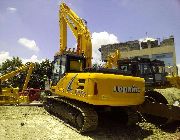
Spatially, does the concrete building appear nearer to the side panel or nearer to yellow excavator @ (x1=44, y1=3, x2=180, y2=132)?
yellow excavator @ (x1=44, y1=3, x2=180, y2=132)

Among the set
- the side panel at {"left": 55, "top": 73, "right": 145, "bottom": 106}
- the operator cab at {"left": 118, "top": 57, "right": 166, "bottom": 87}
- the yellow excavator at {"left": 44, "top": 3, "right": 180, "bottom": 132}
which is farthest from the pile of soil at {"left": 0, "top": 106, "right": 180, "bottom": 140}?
the operator cab at {"left": 118, "top": 57, "right": 166, "bottom": 87}

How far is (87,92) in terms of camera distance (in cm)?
870

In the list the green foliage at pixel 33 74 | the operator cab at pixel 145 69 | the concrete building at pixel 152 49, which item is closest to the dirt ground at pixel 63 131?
the operator cab at pixel 145 69

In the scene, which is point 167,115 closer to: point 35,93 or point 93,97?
point 93,97

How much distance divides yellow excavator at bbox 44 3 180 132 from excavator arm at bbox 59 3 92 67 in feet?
6.44

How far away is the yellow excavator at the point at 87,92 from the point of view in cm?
863

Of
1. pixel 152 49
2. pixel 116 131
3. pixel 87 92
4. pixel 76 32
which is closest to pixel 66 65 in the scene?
pixel 87 92

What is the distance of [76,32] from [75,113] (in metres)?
6.61

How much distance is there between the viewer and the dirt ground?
8.90 metres

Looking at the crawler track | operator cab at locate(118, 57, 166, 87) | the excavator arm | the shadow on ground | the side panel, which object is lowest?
the shadow on ground

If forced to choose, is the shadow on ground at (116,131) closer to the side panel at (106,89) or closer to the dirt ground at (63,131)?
the dirt ground at (63,131)

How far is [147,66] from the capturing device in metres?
13.9

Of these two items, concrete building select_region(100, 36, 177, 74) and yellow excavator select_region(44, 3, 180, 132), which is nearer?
yellow excavator select_region(44, 3, 180, 132)

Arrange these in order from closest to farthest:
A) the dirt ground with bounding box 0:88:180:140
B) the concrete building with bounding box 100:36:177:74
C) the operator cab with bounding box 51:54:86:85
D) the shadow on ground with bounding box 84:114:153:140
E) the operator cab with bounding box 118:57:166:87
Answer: the dirt ground with bounding box 0:88:180:140, the shadow on ground with bounding box 84:114:153:140, the operator cab with bounding box 51:54:86:85, the operator cab with bounding box 118:57:166:87, the concrete building with bounding box 100:36:177:74
